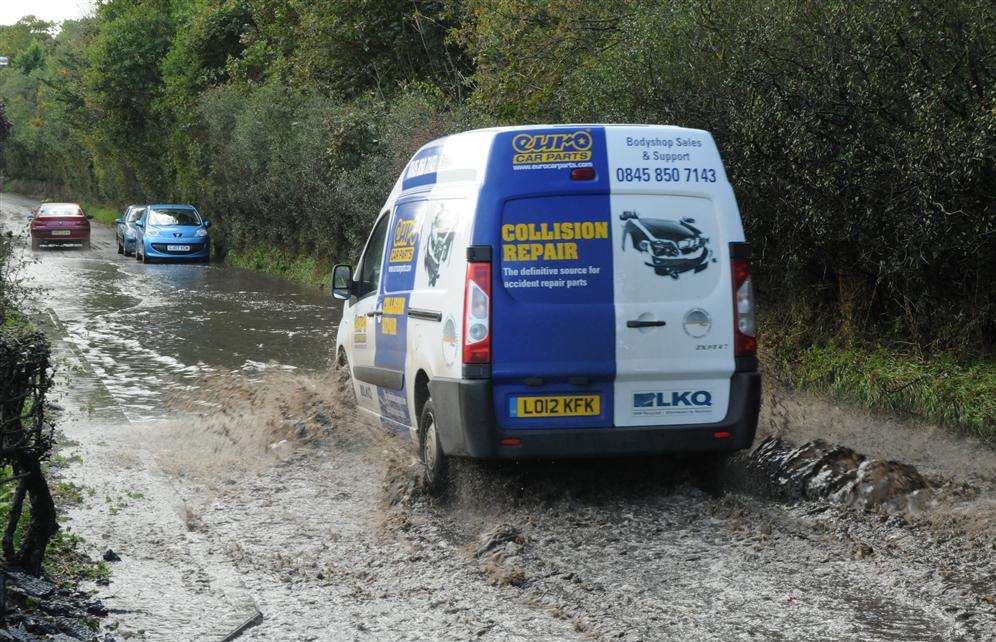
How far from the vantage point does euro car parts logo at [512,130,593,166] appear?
7.05 metres

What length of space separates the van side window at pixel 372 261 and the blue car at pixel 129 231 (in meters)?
27.3

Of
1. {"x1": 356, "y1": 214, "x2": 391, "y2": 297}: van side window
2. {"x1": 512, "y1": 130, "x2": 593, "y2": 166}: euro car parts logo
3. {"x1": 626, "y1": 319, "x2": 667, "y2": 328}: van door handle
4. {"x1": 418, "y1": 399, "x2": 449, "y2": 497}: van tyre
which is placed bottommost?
{"x1": 418, "y1": 399, "x2": 449, "y2": 497}: van tyre

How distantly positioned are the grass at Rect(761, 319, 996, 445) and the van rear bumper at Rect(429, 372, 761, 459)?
2780 mm

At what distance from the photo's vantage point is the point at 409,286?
790 centimetres

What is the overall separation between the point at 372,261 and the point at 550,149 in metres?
2.50

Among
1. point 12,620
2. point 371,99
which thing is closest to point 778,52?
point 12,620

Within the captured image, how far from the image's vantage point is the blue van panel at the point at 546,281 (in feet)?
22.6

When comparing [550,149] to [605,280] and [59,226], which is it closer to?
[605,280]

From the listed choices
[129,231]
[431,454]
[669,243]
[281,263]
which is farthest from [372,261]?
[129,231]

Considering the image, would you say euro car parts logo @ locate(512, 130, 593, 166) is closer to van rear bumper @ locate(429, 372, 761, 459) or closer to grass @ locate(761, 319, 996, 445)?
van rear bumper @ locate(429, 372, 761, 459)

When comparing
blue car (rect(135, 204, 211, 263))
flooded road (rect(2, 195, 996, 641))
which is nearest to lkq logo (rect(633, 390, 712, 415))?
flooded road (rect(2, 195, 996, 641))

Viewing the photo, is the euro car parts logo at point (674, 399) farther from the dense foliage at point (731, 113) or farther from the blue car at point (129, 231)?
the blue car at point (129, 231)

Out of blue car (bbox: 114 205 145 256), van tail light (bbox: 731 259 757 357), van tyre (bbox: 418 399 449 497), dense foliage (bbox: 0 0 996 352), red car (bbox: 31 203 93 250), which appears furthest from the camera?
red car (bbox: 31 203 93 250)

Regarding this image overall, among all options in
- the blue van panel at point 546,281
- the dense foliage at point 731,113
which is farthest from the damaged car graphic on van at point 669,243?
the dense foliage at point 731,113
